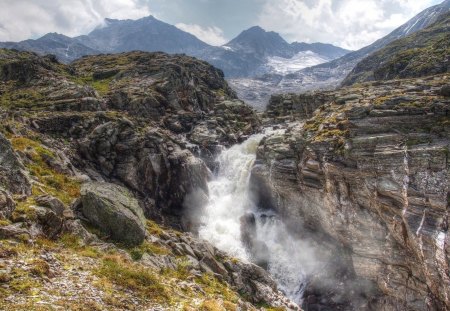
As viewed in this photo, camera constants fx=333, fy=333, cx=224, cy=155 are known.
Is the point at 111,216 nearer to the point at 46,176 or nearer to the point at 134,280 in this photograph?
the point at 134,280

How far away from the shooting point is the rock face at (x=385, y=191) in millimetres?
36344

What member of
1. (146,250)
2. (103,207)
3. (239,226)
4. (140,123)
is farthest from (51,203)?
(140,123)

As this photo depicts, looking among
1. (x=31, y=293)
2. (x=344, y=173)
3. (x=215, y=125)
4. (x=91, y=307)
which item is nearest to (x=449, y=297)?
(x=344, y=173)

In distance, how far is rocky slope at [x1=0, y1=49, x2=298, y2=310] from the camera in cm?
1845

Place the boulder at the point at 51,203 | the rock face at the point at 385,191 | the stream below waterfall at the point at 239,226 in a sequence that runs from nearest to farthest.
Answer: the boulder at the point at 51,203
the rock face at the point at 385,191
the stream below waterfall at the point at 239,226

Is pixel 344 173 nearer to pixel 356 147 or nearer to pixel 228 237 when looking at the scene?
pixel 356 147

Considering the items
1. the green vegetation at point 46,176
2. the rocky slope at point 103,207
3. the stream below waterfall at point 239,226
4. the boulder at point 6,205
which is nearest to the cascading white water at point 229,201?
the stream below waterfall at point 239,226

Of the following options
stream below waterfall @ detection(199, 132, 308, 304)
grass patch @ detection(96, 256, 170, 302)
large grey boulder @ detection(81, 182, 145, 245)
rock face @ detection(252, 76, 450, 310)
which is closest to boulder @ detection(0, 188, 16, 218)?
large grey boulder @ detection(81, 182, 145, 245)

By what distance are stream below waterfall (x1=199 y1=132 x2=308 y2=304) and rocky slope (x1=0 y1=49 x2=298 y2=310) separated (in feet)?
13.4

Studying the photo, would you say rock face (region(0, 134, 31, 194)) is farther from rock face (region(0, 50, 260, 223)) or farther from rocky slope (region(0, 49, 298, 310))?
rock face (region(0, 50, 260, 223))

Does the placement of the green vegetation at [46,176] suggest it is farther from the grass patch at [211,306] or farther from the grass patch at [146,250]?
the grass patch at [211,306]

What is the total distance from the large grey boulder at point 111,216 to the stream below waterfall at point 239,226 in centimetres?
2645

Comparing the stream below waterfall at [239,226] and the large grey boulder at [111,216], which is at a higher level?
the large grey boulder at [111,216]

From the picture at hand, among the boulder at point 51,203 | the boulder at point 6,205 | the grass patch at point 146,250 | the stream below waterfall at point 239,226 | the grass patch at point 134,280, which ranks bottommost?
the stream below waterfall at point 239,226
